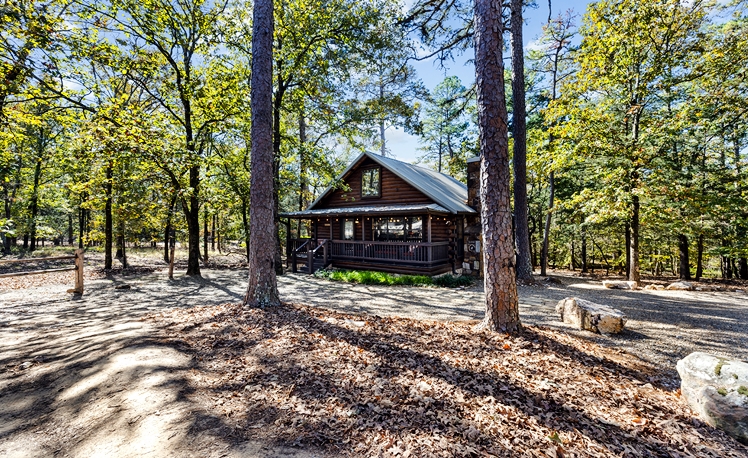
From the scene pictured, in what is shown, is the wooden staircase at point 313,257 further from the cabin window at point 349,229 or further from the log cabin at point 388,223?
the cabin window at point 349,229

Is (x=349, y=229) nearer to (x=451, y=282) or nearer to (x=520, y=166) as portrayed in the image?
(x=451, y=282)

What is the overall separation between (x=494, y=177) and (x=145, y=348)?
18.7ft

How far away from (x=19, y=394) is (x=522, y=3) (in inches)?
577

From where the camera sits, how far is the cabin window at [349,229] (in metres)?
16.6

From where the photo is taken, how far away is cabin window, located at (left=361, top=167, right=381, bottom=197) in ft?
52.4

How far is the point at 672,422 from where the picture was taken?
2732 millimetres

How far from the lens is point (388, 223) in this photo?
52.2 ft

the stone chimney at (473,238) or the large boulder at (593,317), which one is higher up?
the stone chimney at (473,238)

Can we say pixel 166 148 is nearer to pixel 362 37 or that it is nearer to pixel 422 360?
pixel 362 37

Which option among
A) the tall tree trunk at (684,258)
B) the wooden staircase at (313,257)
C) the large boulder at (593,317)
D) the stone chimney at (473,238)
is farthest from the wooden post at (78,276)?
the tall tree trunk at (684,258)

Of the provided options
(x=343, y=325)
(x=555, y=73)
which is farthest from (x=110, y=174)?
(x=555, y=73)

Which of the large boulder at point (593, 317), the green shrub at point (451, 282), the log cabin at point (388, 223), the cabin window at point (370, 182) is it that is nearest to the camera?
the large boulder at point (593, 317)

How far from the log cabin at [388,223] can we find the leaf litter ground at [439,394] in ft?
26.3

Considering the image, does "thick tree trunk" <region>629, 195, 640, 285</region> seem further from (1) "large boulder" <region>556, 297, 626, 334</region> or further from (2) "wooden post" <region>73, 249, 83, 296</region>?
(2) "wooden post" <region>73, 249, 83, 296</region>
